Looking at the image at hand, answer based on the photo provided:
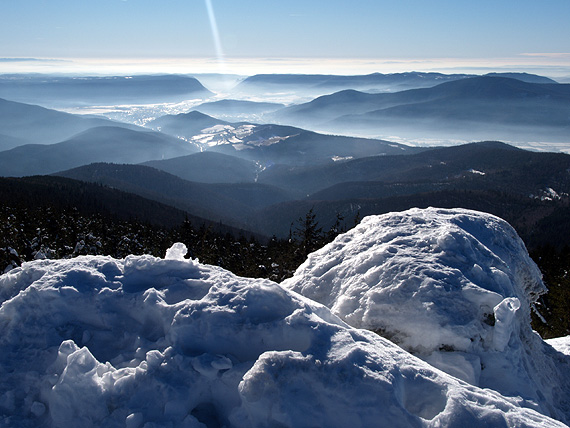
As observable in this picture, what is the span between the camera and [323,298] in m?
9.74

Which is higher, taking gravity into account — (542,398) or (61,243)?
(542,398)

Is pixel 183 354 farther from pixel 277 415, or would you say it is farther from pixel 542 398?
pixel 542 398

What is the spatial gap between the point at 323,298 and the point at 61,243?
3585cm

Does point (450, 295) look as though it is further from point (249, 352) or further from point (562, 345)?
point (562, 345)

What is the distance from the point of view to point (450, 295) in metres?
8.05

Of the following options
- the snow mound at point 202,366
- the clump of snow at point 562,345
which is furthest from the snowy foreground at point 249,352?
the clump of snow at point 562,345

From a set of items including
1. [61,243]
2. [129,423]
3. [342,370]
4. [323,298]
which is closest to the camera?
[129,423]

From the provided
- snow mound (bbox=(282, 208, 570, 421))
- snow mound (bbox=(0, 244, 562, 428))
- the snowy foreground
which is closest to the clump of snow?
snow mound (bbox=(282, 208, 570, 421))

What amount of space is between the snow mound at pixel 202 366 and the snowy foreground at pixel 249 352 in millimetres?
15

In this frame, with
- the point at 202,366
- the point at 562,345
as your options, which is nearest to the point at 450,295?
the point at 202,366

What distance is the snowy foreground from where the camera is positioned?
14.6 ft

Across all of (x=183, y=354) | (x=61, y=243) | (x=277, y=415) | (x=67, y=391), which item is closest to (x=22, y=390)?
(x=67, y=391)

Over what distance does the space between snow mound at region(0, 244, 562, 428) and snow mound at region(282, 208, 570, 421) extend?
2.03 meters

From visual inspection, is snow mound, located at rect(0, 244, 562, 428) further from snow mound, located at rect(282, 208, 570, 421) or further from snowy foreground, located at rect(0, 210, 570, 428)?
snow mound, located at rect(282, 208, 570, 421)
